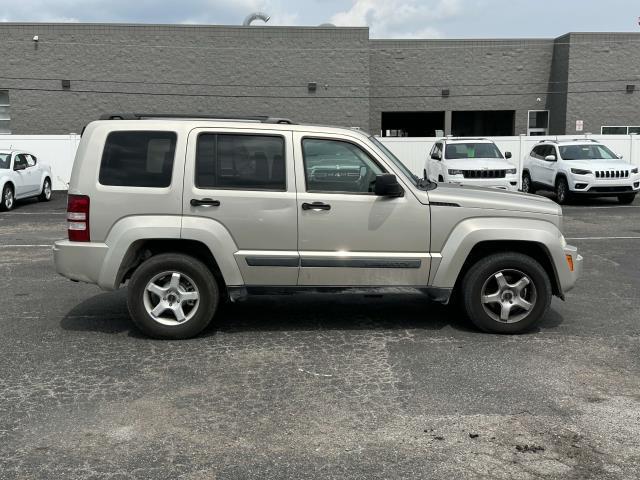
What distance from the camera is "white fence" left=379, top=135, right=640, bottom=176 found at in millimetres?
24828

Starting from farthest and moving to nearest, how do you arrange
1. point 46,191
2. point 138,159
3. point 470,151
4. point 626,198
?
point 46,191
point 626,198
point 470,151
point 138,159

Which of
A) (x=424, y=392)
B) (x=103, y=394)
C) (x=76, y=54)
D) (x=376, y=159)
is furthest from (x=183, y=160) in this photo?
(x=76, y=54)

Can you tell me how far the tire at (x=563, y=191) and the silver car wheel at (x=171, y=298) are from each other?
1440cm

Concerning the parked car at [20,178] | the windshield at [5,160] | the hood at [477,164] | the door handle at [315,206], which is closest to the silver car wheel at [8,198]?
the parked car at [20,178]

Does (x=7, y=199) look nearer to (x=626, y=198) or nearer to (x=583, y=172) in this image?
(x=583, y=172)

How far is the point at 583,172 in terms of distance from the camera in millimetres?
17266

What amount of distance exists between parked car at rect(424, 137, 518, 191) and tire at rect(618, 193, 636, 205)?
344 cm

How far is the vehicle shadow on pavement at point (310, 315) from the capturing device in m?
6.12

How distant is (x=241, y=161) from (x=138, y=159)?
0.89m

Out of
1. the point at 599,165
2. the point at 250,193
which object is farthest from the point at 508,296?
the point at 599,165

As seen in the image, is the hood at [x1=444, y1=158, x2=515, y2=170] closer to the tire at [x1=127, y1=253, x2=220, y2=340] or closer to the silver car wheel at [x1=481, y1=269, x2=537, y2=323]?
the silver car wheel at [x1=481, y1=269, x2=537, y2=323]

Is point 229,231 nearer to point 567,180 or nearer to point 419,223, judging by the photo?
point 419,223

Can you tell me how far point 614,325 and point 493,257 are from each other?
1.48 meters

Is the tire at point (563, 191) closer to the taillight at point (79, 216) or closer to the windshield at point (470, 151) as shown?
the windshield at point (470, 151)
